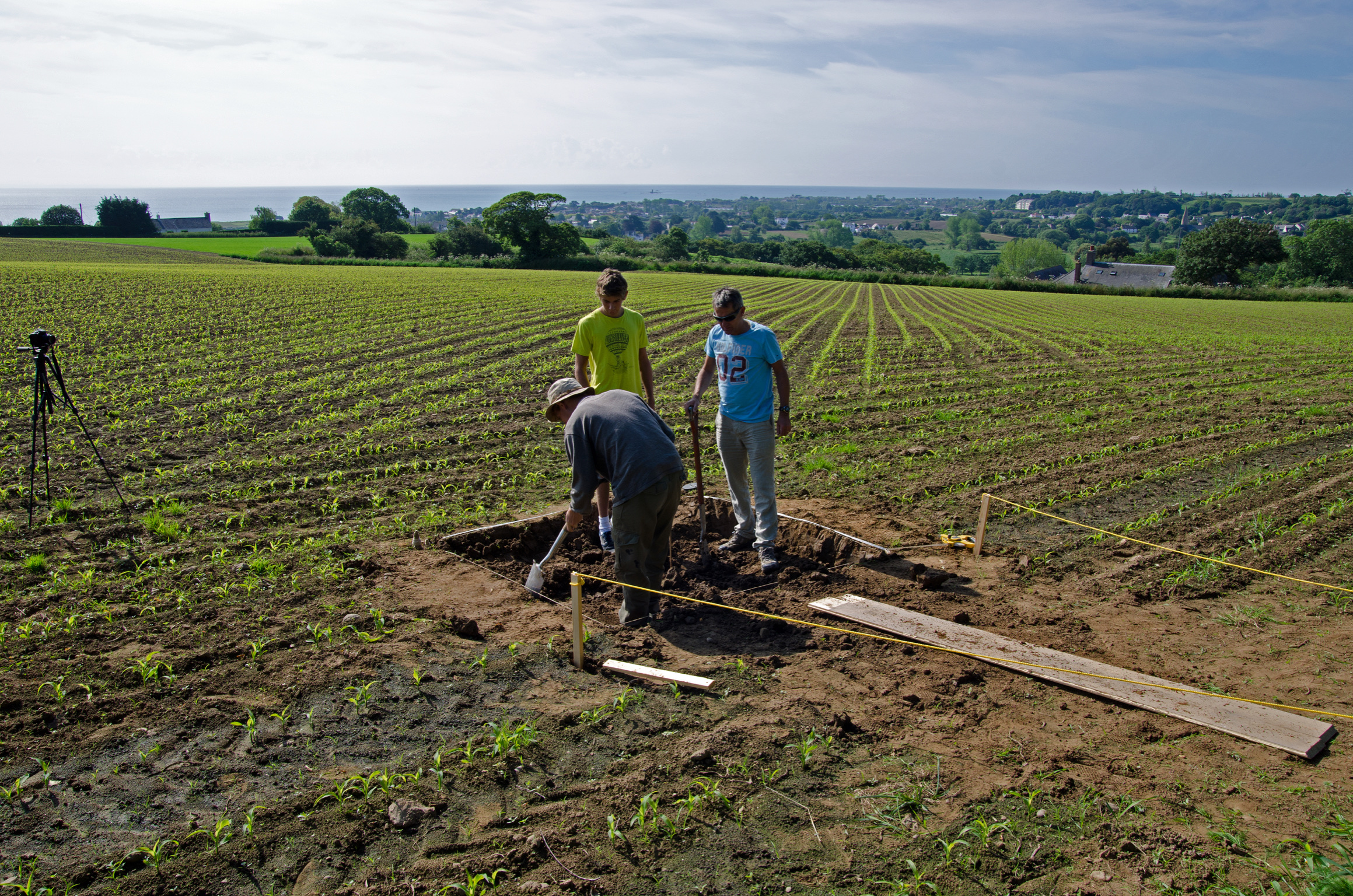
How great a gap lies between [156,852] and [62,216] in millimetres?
104173

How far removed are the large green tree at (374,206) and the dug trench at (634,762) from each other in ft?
345

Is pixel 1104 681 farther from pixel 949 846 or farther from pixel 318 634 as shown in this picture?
pixel 318 634

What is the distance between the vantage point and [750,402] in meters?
5.77

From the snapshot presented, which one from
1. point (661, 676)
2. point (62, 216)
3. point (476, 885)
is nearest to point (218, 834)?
point (476, 885)

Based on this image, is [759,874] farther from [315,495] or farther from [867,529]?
[315,495]

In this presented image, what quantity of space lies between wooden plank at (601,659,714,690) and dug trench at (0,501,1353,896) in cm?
7

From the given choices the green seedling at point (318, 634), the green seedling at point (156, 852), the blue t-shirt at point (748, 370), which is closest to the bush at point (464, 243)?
the blue t-shirt at point (748, 370)

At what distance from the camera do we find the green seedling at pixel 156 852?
3.02 metres

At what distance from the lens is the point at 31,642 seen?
461 centimetres

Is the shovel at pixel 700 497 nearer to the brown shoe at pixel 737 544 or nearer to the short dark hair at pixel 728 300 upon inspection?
the brown shoe at pixel 737 544

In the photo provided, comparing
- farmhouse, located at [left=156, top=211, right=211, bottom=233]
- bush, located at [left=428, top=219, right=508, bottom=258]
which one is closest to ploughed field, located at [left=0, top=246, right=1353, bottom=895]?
bush, located at [left=428, top=219, right=508, bottom=258]

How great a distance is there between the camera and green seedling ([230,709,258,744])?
151 inches

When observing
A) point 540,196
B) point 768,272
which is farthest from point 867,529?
point 540,196

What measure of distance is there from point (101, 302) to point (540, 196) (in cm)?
4420
